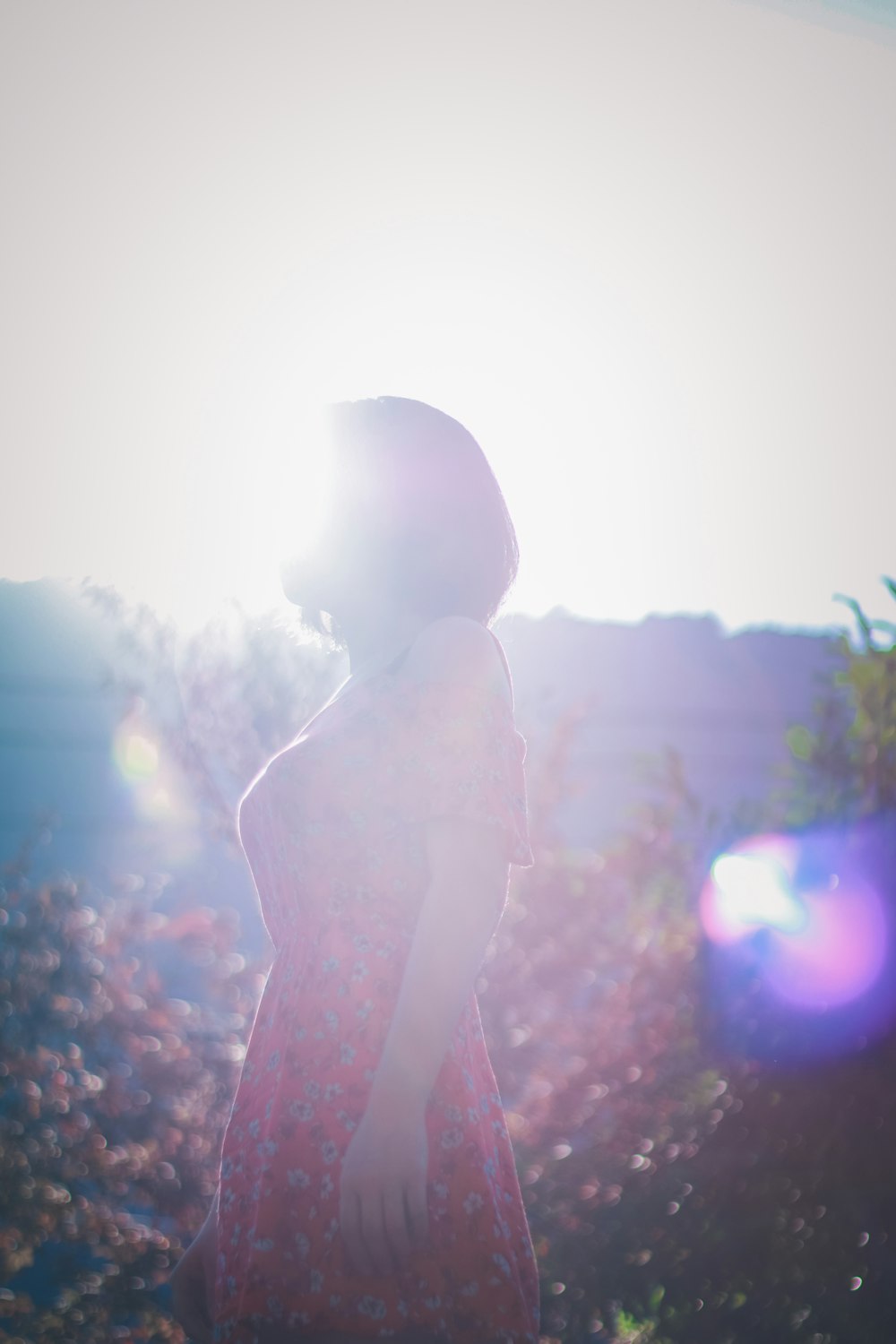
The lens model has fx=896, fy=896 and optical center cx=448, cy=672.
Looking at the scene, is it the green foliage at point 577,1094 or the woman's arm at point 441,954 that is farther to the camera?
the green foliage at point 577,1094

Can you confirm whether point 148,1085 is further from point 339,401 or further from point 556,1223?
point 339,401

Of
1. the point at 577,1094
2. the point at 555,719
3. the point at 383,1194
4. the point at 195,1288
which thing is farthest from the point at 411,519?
the point at 555,719

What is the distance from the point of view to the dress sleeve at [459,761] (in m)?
1.36

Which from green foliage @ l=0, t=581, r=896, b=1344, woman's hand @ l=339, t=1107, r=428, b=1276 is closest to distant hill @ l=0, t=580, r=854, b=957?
green foliage @ l=0, t=581, r=896, b=1344

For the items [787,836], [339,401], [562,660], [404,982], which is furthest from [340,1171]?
[562,660]

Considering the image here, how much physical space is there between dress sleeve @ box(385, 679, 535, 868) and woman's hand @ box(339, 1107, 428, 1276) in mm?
417

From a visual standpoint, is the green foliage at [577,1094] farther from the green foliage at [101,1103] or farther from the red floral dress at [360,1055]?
the red floral dress at [360,1055]

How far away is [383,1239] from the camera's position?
1162mm

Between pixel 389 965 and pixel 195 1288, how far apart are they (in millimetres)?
698

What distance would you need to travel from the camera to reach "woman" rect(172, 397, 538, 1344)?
124cm

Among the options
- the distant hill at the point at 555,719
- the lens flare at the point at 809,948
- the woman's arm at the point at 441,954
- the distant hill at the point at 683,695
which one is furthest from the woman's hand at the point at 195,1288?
the distant hill at the point at 683,695

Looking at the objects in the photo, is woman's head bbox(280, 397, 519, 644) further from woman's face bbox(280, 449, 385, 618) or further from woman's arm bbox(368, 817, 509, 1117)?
woman's arm bbox(368, 817, 509, 1117)

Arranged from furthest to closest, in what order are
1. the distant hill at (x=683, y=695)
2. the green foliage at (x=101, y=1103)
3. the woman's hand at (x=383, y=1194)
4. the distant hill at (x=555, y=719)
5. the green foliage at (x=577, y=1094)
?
the distant hill at (x=683, y=695), the distant hill at (x=555, y=719), the green foliage at (x=101, y=1103), the green foliage at (x=577, y=1094), the woman's hand at (x=383, y=1194)

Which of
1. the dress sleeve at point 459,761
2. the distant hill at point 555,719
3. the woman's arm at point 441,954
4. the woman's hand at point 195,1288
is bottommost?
the woman's hand at point 195,1288
